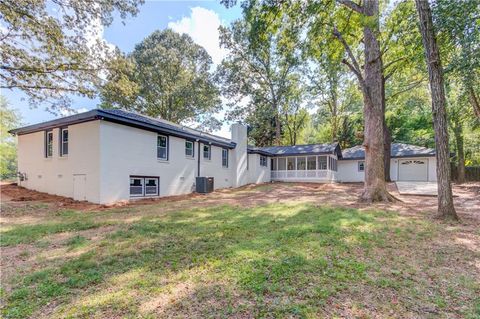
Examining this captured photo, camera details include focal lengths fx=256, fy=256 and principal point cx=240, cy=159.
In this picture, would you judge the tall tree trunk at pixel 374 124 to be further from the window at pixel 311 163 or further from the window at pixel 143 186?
the window at pixel 311 163

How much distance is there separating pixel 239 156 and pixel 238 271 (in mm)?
15493

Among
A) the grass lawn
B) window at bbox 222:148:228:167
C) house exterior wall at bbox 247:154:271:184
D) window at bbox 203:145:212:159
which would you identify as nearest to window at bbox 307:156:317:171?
house exterior wall at bbox 247:154:271:184

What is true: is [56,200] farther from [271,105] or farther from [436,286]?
[271,105]

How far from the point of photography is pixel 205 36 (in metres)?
28.7

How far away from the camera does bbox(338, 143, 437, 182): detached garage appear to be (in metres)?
22.6

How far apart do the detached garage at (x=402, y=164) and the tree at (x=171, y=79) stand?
52.7 ft

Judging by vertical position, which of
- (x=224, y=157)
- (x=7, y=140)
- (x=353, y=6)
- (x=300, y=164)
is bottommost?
(x=300, y=164)

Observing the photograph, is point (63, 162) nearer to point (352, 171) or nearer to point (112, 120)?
point (112, 120)

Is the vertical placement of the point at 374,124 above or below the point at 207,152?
above

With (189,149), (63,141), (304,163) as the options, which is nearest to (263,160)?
(304,163)

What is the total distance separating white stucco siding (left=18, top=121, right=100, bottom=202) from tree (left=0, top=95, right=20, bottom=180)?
21.0ft

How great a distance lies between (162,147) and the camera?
44.4 feet

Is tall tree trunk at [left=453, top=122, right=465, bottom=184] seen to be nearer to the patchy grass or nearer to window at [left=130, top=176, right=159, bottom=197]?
the patchy grass

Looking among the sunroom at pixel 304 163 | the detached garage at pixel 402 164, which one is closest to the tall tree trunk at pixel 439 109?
the sunroom at pixel 304 163
